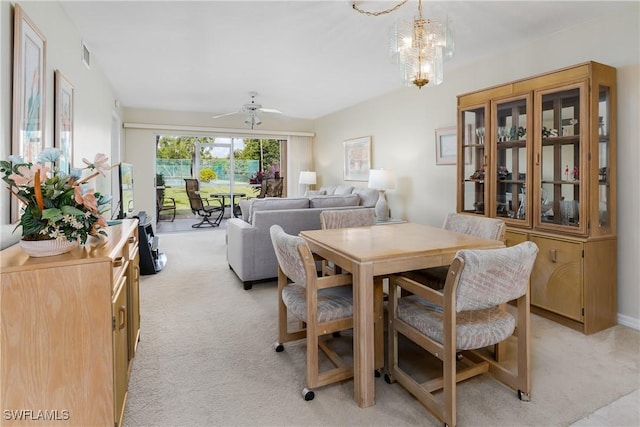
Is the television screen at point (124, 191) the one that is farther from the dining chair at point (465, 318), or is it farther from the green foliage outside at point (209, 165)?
the green foliage outside at point (209, 165)

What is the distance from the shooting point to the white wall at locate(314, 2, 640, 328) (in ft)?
9.05

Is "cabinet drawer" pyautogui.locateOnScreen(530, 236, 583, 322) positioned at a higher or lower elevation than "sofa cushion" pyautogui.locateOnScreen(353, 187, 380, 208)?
lower

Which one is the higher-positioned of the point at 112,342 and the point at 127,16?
the point at 127,16

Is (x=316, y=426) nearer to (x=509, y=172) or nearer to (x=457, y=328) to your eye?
(x=457, y=328)

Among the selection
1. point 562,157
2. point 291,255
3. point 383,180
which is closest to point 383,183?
point 383,180

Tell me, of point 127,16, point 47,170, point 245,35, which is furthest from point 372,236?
point 127,16

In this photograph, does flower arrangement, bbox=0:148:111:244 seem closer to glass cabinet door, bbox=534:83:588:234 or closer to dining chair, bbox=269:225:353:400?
dining chair, bbox=269:225:353:400

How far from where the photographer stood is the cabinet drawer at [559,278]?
8.82 ft

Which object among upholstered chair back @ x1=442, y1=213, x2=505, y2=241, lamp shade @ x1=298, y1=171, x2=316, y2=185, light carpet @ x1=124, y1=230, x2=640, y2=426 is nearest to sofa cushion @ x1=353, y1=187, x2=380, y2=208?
lamp shade @ x1=298, y1=171, x2=316, y2=185

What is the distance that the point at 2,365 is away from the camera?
1.22 metres

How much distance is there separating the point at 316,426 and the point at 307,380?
0.27 metres

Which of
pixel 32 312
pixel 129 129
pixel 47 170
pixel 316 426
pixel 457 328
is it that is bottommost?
pixel 316 426

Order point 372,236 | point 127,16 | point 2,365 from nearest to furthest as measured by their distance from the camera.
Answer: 1. point 2,365
2. point 372,236
3. point 127,16

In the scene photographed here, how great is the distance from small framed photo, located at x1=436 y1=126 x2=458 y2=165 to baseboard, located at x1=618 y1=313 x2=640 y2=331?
223 centimetres
